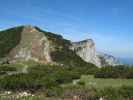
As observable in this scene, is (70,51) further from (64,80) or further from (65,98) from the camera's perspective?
(65,98)

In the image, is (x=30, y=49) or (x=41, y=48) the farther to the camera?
(x=41, y=48)

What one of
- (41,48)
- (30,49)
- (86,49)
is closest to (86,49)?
(86,49)

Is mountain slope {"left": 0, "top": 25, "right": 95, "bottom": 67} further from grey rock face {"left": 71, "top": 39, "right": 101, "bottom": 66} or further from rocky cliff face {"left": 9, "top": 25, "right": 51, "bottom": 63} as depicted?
grey rock face {"left": 71, "top": 39, "right": 101, "bottom": 66}

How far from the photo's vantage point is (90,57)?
324 feet

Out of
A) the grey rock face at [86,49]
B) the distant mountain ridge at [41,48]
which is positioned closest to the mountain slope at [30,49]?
the distant mountain ridge at [41,48]

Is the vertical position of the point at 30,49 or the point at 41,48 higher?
the point at 41,48

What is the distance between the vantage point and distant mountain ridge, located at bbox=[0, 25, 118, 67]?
64.4m

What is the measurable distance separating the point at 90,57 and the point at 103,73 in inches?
2831

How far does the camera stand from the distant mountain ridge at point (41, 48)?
64438 millimetres

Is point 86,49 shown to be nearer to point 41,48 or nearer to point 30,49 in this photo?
point 41,48

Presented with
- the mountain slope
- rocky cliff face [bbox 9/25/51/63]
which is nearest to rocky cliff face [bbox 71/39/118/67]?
the mountain slope

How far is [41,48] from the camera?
6769 centimetres

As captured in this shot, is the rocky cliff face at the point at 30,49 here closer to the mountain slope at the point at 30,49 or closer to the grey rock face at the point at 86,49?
the mountain slope at the point at 30,49

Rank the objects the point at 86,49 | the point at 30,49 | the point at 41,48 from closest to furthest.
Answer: the point at 30,49 < the point at 41,48 < the point at 86,49
